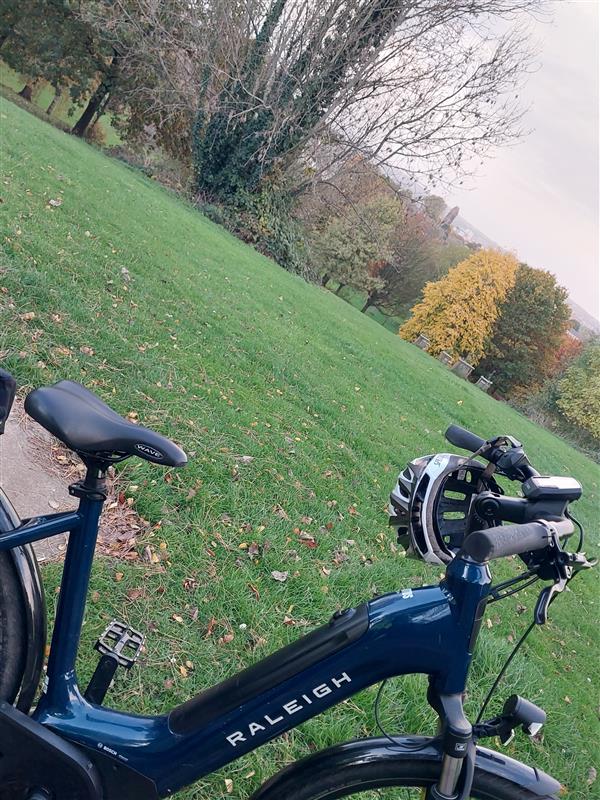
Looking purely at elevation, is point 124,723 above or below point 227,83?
below

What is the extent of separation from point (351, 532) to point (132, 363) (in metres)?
2.03

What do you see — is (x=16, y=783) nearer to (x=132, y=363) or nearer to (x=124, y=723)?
(x=124, y=723)

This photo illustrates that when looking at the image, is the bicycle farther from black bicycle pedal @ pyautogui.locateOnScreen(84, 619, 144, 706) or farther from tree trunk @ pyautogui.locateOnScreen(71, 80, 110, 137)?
tree trunk @ pyautogui.locateOnScreen(71, 80, 110, 137)

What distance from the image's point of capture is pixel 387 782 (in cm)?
135

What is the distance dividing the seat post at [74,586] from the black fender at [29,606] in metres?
0.08

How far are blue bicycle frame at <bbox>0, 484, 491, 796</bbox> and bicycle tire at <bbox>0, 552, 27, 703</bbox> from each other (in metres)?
0.11

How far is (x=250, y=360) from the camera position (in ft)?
20.9

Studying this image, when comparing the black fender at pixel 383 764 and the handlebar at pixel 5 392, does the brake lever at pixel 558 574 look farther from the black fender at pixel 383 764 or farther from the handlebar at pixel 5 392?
the handlebar at pixel 5 392

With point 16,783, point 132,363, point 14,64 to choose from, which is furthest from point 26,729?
point 14,64

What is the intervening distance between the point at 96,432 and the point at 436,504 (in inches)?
32.1

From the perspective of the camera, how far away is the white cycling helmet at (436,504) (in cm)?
137

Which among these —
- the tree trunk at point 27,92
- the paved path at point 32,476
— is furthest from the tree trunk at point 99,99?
the paved path at point 32,476

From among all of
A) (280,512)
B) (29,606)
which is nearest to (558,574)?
(29,606)

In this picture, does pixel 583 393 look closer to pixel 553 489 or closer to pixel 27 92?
pixel 27 92
